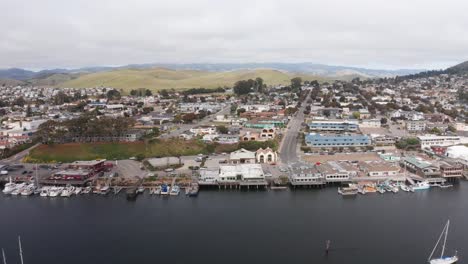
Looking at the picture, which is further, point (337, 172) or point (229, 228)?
point (337, 172)

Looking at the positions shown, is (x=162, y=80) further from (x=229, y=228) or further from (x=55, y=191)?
(x=229, y=228)

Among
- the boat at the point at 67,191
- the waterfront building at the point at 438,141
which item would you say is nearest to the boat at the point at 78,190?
the boat at the point at 67,191

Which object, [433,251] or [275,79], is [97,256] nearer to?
[433,251]

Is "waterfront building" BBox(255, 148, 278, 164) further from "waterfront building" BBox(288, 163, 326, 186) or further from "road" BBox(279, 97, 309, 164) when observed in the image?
"waterfront building" BBox(288, 163, 326, 186)

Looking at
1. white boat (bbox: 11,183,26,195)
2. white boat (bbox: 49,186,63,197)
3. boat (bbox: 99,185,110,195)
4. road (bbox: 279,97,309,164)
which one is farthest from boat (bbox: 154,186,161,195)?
road (bbox: 279,97,309,164)

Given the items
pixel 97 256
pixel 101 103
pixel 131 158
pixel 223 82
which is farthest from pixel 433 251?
pixel 223 82

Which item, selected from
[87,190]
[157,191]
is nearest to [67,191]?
[87,190]
